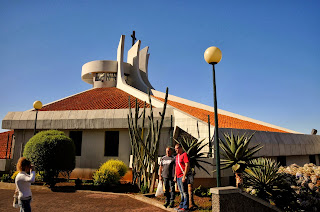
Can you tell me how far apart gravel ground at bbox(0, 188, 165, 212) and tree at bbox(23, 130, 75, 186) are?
121 cm

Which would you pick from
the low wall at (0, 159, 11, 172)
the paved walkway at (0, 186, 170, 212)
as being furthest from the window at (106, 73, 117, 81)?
the paved walkway at (0, 186, 170, 212)

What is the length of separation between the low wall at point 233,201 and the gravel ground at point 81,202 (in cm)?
169

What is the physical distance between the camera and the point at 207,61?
22.6 ft

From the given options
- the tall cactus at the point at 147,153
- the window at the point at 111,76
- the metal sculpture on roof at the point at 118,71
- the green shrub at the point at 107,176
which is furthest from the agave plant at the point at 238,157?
the window at the point at 111,76

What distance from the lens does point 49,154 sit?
1028 cm

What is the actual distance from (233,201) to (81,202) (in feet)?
15.9

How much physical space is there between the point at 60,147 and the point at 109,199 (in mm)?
3809

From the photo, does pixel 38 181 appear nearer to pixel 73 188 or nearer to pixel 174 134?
pixel 73 188

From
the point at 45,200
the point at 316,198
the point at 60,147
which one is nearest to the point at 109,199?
the point at 45,200

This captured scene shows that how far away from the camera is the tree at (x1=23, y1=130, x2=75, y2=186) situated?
33.7 ft

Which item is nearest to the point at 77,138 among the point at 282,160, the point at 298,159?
the point at 282,160

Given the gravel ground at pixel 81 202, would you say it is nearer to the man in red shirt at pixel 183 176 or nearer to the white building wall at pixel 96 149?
the man in red shirt at pixel 183 176

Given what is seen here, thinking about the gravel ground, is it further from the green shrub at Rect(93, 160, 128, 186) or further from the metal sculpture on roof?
the metal sculpture on roof

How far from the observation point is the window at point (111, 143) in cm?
1410
